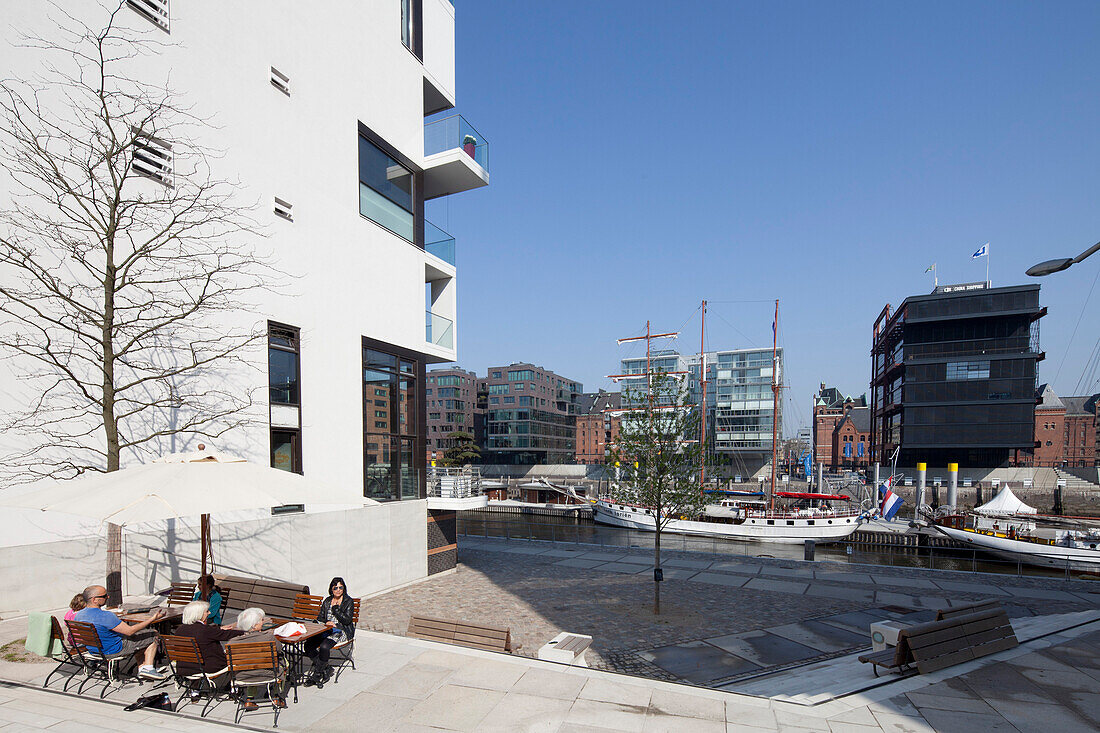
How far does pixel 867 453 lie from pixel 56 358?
136 meters

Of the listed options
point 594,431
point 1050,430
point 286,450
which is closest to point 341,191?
point 286,450

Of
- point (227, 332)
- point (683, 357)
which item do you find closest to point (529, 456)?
point (683, 357)

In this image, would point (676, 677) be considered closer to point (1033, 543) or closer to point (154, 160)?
point (154, 160)

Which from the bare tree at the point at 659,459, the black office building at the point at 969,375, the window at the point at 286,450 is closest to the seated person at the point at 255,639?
the window at the point at 286,450

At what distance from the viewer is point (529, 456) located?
113812 mm

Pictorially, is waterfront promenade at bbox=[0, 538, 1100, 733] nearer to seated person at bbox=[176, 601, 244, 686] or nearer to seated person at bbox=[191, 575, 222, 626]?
seated person at bbox=[176, 601, 244, 686]

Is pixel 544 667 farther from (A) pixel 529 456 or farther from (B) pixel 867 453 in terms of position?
(B) pixel 867 453

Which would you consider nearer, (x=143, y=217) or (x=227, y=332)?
(x=143, y=217)

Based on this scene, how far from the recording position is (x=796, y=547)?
39.1m

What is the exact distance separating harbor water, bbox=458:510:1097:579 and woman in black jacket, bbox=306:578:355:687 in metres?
18.9

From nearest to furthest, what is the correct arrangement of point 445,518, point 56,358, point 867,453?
point 56,358
point 445,518
point 867,453

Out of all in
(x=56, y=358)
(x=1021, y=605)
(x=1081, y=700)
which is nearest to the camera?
(x=1081, y=700)

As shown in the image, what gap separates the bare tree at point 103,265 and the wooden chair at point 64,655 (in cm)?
175

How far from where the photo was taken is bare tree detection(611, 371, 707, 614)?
15695mm
